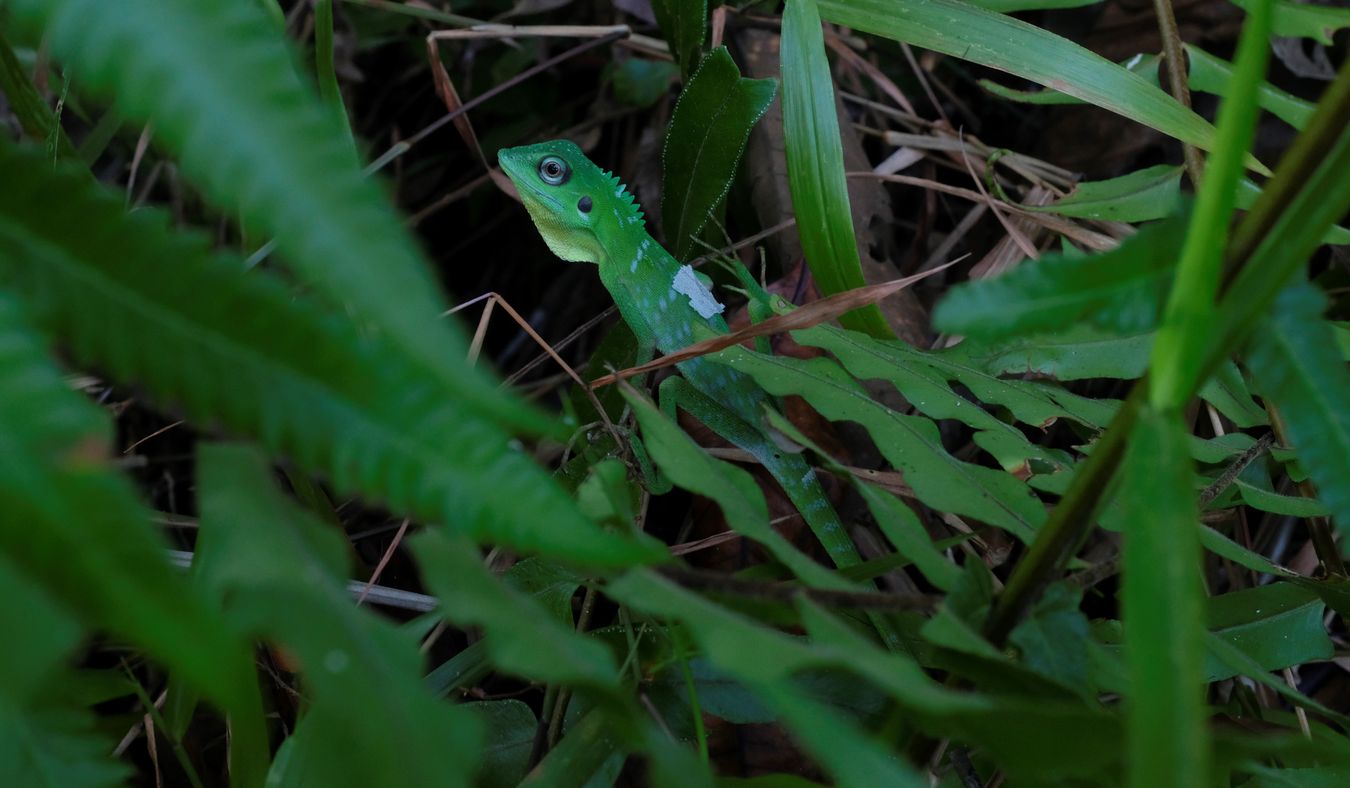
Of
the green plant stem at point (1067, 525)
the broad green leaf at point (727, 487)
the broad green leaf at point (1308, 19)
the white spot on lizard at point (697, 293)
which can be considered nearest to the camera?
the green plant stem at point (1067, 525)

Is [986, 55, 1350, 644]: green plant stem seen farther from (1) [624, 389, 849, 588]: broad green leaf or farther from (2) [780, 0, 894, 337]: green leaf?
(2) [780, 0, 894, 337]: green leaf

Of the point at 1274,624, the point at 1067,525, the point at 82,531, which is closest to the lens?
the point at 82,531

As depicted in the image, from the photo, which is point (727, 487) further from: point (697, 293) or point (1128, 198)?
point (1128, 198)

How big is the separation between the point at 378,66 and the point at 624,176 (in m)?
0.93

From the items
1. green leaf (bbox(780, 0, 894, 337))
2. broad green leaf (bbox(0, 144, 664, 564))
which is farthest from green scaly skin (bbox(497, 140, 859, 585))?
broad green leaf (bbox(0, 144, 664, 564))

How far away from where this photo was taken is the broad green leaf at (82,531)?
1.90ft

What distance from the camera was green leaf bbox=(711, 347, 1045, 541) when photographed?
1.24 metres

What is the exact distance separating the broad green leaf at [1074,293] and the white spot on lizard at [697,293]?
1498 millimetres

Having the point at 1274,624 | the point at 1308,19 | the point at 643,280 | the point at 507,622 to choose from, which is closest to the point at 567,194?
the point at 643,280

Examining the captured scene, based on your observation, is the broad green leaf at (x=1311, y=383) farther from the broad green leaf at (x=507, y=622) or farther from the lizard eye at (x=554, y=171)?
A: the lizard eye at (x=554, y=171)

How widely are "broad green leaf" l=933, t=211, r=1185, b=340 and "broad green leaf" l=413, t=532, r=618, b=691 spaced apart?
38 cm

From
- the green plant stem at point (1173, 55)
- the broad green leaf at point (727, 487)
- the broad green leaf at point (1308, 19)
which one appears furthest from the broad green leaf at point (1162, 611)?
the broad green leaf at point (1308, 19)

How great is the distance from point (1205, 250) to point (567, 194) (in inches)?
78.5

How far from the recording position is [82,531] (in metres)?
0.59
